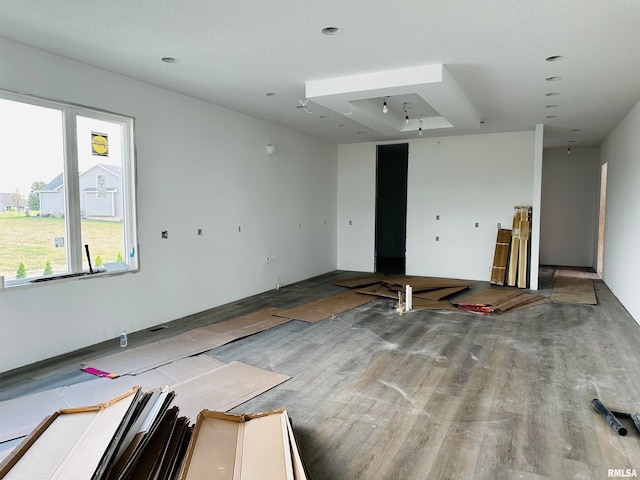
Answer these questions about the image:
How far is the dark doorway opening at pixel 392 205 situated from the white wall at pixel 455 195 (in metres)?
1.73

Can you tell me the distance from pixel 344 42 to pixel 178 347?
3.17 meters

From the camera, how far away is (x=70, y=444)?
2.09 m

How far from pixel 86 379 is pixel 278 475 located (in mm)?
2199

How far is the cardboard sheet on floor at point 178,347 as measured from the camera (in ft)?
11.8

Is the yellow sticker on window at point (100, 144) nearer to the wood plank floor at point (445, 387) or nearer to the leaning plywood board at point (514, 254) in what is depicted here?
the wood plank floor at point (445, 387)

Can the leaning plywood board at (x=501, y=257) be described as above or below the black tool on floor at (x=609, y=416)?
above

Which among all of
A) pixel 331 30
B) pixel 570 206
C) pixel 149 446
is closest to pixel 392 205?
pixel 570 206

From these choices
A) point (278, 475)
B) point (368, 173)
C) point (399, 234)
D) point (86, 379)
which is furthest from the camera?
point (399, 234)

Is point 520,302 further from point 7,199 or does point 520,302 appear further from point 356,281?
point 7,199

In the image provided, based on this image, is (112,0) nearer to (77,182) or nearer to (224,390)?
(77,182)

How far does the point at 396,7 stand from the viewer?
112 inches

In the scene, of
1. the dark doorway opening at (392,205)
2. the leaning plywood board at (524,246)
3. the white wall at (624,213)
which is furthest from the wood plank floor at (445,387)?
the dark doorway opening at (392,205)

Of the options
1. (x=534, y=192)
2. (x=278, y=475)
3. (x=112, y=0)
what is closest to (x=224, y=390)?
(x=278, y=475)

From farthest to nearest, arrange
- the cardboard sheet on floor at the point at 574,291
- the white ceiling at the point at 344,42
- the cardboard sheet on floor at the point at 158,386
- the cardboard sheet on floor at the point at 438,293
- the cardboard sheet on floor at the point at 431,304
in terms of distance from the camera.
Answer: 1. the cardboard sheet on floor at the point at 438,293
2. the cardboard sheet on floor at the point at 574,291
3. the cardboard sheet on floor at the point at 431,304
4. the white ceiling at the point at 344,42
5. the cardboard sheet on floor at the point at 158,386
